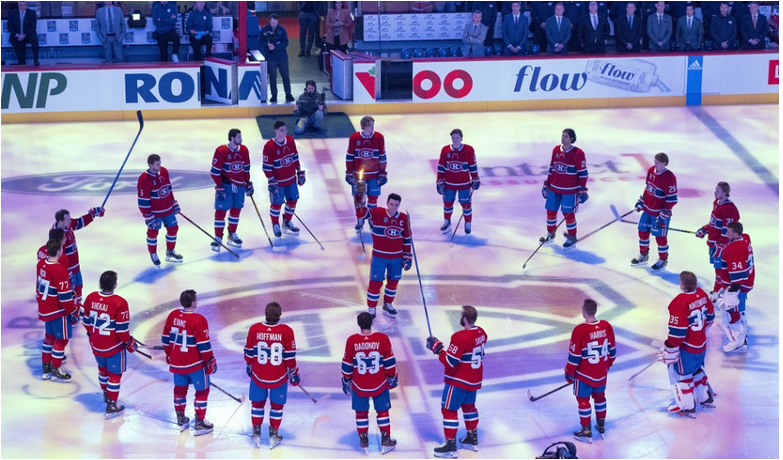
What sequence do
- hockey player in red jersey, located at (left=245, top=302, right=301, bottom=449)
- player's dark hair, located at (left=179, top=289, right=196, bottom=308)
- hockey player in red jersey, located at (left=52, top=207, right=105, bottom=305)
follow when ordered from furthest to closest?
hockey player in red jersey, located at (left=52, top=207, right=105, bottom=305), player's dark hair, located at (left=179, top=289, right=196, bottom=308), hockey player in red jersey, located at (left=245, top=302, right=301, bottom=449)

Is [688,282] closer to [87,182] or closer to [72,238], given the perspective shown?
[72,238]

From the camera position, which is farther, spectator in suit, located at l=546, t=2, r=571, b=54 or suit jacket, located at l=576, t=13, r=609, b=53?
suit jacket, located at l=576, t=13, r=609, b=53

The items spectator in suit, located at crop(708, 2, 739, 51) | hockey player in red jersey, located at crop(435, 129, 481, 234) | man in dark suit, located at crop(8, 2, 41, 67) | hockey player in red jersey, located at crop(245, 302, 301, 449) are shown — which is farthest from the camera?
spectator in suit, located at crop(708, 2, 739, 51)

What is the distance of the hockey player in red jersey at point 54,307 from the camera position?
992 cm

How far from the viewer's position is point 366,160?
556 inches

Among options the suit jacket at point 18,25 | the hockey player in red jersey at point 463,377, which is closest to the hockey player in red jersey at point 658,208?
the hockey player in red jersey at point 463,377

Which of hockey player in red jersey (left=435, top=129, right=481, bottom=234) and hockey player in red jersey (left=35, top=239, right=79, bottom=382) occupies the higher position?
hockey player in red jersey (left=435, top=129, right=481, bottom=234)

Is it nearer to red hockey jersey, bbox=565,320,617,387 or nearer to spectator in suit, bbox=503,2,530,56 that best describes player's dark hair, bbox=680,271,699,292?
red hockey jersey, bbox=565,320,617,387

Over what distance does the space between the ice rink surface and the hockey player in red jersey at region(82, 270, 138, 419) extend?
18.4 inches

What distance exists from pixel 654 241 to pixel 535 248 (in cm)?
150

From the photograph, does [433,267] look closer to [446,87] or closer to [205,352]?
[205,352]

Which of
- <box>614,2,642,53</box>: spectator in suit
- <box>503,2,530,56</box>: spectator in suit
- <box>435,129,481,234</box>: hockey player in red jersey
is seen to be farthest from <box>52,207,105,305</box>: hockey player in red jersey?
<box>614,2,642,53</box>: spectator in suit

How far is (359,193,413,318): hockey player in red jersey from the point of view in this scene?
1125 cm

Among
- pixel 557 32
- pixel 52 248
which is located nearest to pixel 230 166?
pixel 52 248
